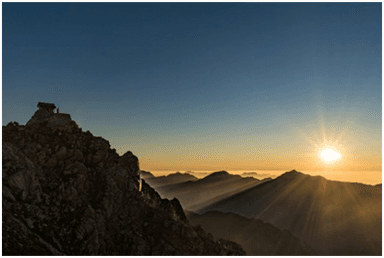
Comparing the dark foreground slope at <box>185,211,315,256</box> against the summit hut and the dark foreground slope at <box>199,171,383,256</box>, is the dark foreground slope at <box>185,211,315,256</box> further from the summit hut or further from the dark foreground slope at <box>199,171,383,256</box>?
the summit hut

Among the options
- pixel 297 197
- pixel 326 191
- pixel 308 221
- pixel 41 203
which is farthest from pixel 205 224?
pixel 41 203

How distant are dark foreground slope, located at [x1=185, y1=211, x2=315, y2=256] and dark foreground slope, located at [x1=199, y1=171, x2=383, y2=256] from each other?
268 inches

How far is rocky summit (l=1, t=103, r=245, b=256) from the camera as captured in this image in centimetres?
3056

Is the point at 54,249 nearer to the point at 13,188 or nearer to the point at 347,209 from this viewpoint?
the point at 13,188

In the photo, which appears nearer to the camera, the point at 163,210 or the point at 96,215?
the point at 96,215

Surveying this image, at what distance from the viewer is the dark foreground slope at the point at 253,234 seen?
10594 centimetres

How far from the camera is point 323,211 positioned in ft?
478

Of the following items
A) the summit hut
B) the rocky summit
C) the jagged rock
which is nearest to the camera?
the rocky summit

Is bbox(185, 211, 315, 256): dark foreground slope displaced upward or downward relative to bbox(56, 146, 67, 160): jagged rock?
downward

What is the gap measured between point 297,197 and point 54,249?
16385 centimetres

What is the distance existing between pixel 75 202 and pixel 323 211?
A: 144 metres

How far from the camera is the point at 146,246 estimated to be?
112 ft

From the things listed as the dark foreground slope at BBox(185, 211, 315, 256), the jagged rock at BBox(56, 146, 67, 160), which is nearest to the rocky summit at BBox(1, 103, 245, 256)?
the jagged rock at BBox(56, 146, 67, 160)

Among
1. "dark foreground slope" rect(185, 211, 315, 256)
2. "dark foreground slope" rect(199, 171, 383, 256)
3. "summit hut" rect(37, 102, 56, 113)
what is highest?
"summit hut" rect(37, 102, 56, 113)
